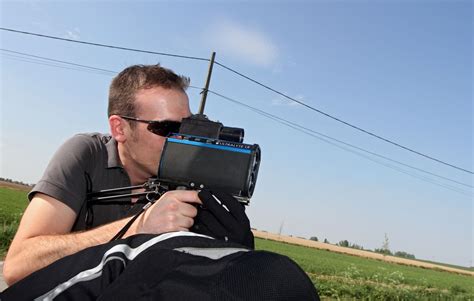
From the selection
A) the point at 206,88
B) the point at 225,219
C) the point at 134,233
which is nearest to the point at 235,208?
the point at 225,219

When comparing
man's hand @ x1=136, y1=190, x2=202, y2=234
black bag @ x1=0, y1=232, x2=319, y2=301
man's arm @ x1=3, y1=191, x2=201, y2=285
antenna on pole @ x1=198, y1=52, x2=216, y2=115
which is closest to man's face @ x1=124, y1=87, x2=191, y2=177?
man's arm @ x1=3, y1=191, x2=201, y2=285

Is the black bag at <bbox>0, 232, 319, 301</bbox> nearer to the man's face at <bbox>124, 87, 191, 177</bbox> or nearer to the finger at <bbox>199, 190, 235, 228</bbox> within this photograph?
the finger at <bbox>199, 190, 235, 228</bbox>

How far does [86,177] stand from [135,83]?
56 cm

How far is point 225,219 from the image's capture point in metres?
1.53

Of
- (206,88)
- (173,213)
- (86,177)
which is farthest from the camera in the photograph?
(206,88)

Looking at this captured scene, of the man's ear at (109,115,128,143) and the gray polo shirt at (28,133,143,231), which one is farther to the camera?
the man's ear at (109,115,128,143)

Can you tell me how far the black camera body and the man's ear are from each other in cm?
68

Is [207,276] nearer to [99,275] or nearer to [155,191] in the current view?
[99,275]

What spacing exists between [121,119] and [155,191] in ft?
2.29

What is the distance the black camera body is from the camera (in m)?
1.69

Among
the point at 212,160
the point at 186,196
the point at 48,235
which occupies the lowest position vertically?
the point at 48,235

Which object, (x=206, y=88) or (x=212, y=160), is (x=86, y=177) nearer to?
(x=212, y=160)

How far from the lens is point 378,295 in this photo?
18578 mm

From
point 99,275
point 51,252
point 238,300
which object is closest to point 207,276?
point 238,300
